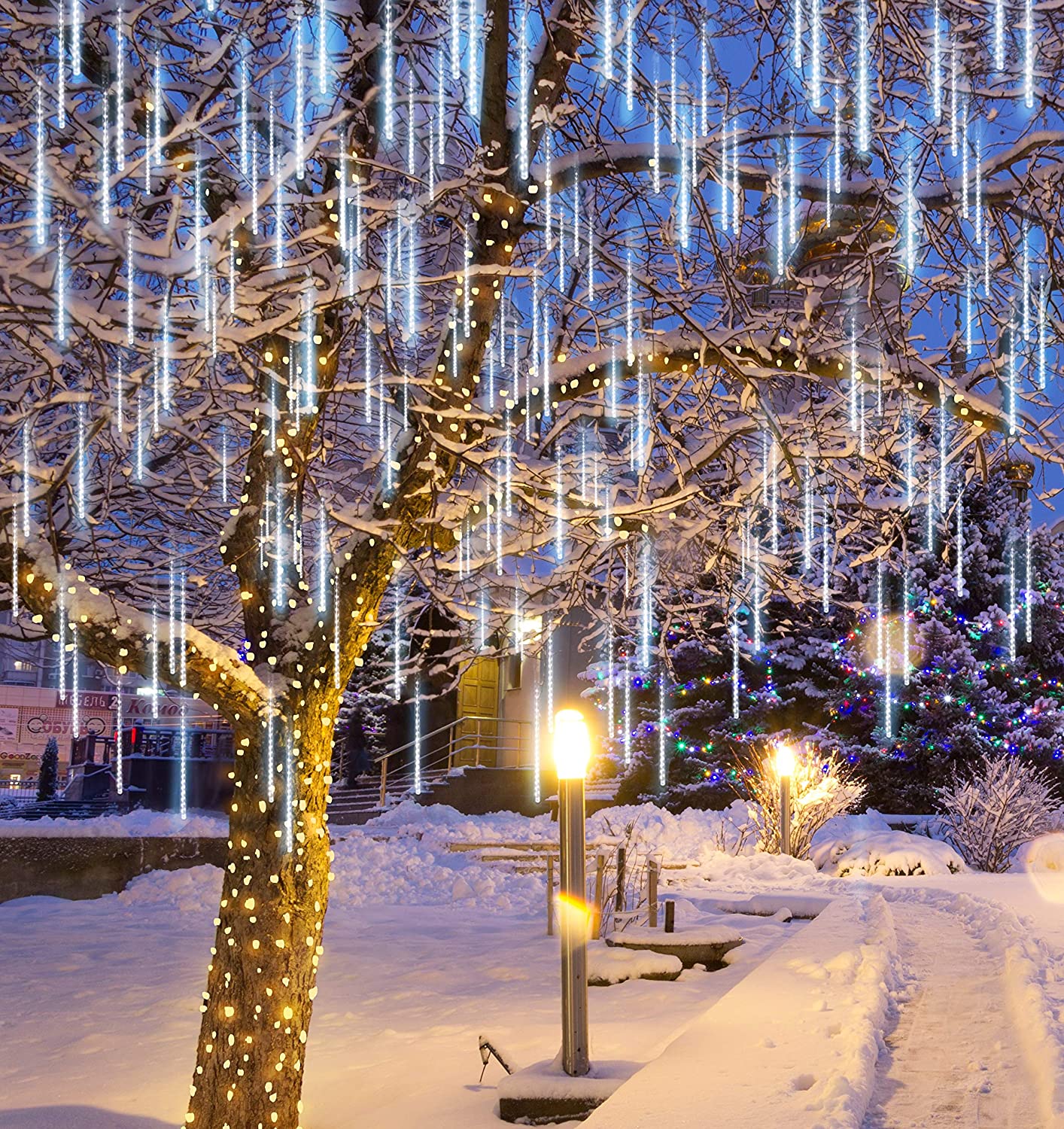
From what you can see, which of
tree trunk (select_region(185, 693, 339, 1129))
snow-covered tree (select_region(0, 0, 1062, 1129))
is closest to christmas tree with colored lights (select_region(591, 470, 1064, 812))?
snow-covered tree (select_region(0, 0, 1062, 1129))

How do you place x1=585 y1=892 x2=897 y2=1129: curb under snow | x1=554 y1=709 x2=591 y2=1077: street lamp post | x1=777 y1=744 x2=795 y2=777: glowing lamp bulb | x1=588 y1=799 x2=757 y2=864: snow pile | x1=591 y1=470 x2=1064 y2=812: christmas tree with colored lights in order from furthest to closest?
1. x1=591 y1=470 x2=1064 y2=812: christmas tree with colored lights
2. x1=588 y1=799 x2=757 y2=864: snow pile
3. x1=777 y1=744 x2=795 y2=777: glowing lamp bulb
4. x1=554 y1=709 x2=591 y2=1077: street lamp post
5. x1=585 y1=892 x2=897 y2=1129: curb under snow

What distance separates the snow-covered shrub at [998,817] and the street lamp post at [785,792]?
9.27 feet

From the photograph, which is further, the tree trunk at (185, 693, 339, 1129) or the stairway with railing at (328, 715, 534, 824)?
the stairway with railing at (328, 715, 534, 824)

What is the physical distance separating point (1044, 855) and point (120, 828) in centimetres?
1351

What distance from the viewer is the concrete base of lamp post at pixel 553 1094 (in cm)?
570

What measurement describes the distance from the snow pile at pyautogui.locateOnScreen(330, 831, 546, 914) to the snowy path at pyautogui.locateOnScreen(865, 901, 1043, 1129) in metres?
6.71

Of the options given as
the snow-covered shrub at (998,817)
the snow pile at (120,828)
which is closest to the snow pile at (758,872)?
the snow-covered shrub at (998,817)

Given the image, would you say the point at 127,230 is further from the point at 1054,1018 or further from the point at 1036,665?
the point at 1036,665

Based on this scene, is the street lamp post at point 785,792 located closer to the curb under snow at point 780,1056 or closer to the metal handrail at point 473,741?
the metal handrail at point 473,741

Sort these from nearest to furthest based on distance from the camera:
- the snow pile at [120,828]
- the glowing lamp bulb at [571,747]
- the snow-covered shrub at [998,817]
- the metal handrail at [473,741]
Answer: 1. the glowing lamp bulb at [571,747]
2. the snow pile at [120,828]
3. the snow-covered shrub at [998,817]
4. the metal handrail at [473,741]

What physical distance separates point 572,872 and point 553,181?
373cm

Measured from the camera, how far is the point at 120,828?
1561cm

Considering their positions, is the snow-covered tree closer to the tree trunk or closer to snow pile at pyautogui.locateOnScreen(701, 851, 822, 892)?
the tree trunk

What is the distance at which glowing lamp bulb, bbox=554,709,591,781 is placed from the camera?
19.9 ft
